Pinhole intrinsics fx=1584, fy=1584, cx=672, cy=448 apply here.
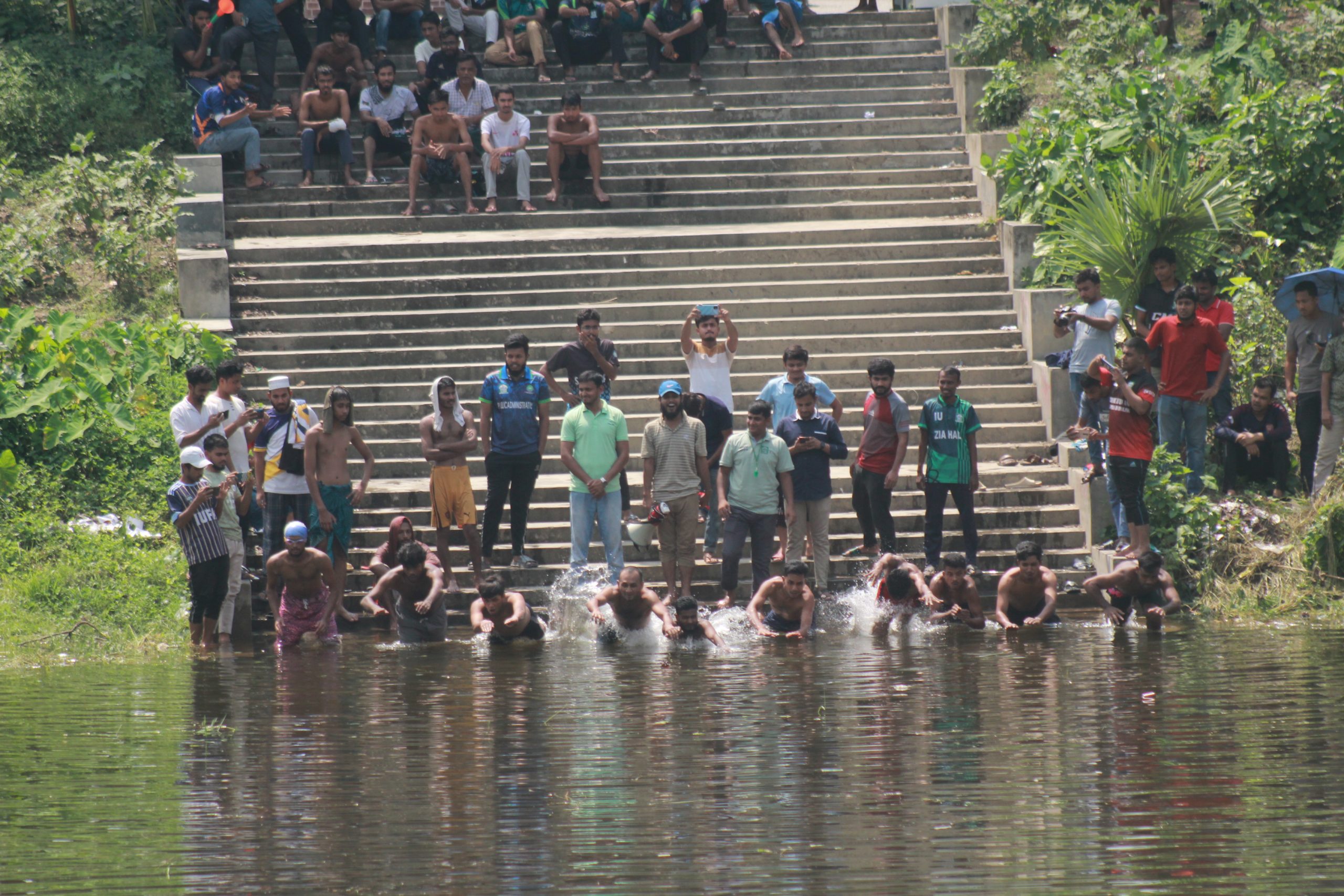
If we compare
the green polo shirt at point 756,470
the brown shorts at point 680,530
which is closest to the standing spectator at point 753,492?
the green polo shirt at point 756,470

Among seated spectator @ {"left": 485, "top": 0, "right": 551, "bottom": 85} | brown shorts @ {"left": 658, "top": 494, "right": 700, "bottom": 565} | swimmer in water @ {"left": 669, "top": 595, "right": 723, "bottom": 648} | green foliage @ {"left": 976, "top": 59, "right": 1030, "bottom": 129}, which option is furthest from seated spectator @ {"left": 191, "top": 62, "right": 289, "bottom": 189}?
swimmer in water @ {"left": 669, "top": 595, "right": 723, "bottom": 648}

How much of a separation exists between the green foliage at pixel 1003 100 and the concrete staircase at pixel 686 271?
17.4 inches

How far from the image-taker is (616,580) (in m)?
13.6

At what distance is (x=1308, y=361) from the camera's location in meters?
14.2

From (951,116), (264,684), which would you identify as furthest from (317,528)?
(951,116)

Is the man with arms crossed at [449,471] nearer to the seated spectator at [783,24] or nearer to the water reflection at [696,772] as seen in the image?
the water reflection at [696,772]

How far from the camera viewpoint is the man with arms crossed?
13.7 m

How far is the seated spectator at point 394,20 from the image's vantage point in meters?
20.9

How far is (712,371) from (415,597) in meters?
3.48

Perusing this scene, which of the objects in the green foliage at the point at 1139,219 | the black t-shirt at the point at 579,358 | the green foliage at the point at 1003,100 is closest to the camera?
the black t-shirt at the point at 579,358

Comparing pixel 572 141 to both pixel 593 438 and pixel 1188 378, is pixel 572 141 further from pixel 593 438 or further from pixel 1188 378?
pixel 1188 378

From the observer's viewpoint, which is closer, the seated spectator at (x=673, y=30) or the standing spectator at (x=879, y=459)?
the standing spectator at (x=879, y=459)

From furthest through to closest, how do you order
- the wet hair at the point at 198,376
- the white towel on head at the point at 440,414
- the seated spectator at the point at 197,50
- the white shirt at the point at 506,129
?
the seated spectator at the point at 197,50
the white shirt at the point at 506,129
the white towel on head at the point at 440,414
the wet hair at the point at 198,376

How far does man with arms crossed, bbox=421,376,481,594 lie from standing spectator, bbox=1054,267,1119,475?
216 inches
